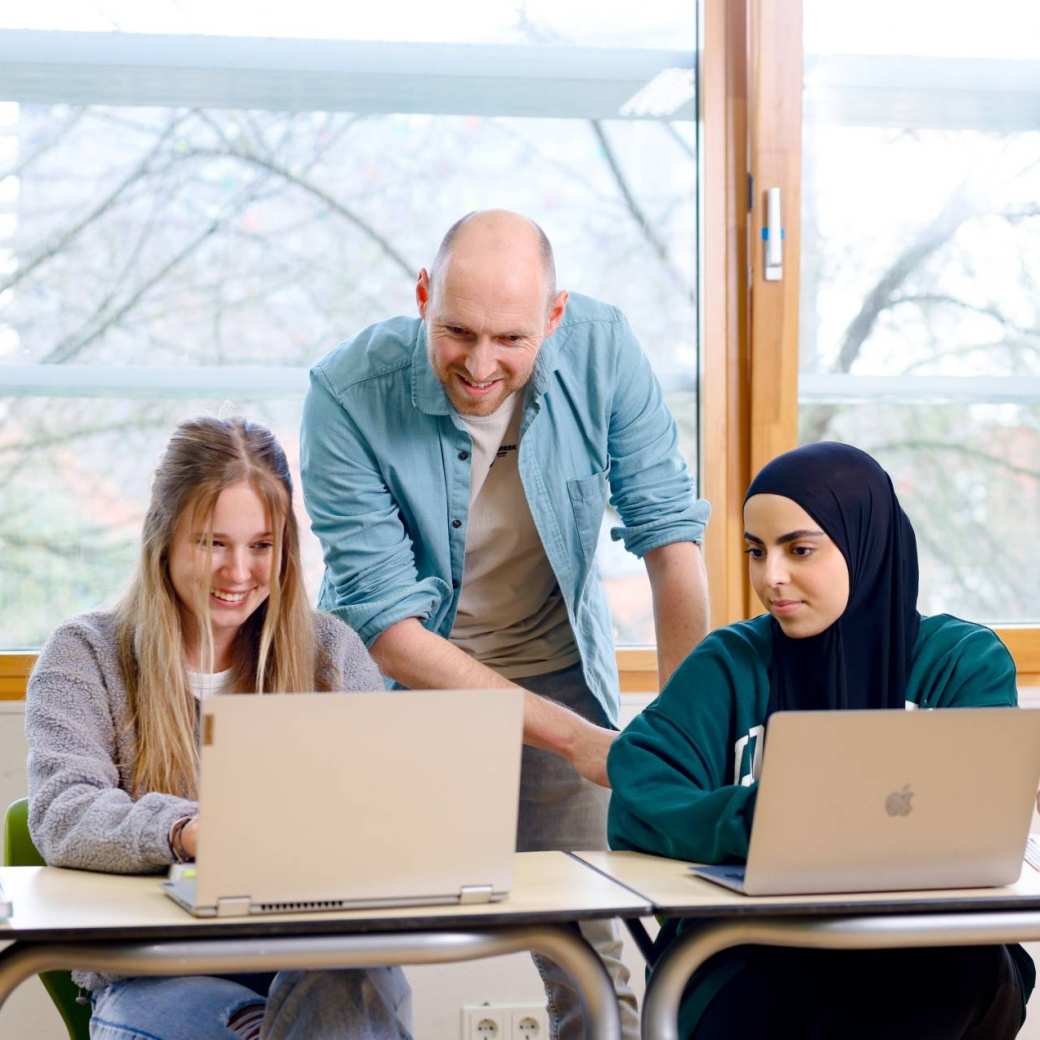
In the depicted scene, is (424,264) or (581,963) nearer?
(581,963)

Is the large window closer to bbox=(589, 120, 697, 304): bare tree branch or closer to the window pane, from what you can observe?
bbox=(589, 120, 697, 304): bare tree branch

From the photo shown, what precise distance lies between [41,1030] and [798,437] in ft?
5.99

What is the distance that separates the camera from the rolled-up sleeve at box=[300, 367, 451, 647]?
2.23 metres

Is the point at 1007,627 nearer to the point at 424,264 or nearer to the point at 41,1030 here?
the point at 424,264

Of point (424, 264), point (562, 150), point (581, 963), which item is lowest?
point (581, 963)

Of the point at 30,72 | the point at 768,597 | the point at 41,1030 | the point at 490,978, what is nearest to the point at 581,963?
the point at 768,597

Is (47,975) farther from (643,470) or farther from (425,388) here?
(643,470)

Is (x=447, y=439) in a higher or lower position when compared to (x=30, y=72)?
lower

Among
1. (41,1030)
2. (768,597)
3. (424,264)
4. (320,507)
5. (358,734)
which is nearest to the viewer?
(358,734)

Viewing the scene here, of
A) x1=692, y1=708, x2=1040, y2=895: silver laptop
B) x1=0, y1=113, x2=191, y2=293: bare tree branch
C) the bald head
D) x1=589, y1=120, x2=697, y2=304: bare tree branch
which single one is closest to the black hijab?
x1=692, y1=708, x2=1040, y2=895: silver laptop

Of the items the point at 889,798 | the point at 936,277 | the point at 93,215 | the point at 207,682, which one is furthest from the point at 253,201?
the point at 889,798

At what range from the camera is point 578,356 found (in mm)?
2385

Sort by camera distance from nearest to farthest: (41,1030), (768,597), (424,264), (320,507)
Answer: (768,597)
(320,507)
(41,1030)
(424,264)

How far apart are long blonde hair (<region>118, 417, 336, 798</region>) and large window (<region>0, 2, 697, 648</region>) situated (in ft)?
2.82
